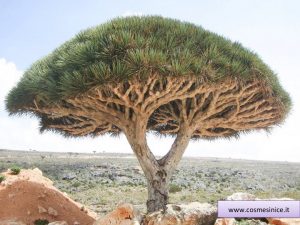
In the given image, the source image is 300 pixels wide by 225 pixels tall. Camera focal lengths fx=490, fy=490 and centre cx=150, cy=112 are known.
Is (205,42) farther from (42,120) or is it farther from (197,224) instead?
(42,120)

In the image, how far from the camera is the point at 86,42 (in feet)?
38.7

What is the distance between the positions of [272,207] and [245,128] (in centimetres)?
447

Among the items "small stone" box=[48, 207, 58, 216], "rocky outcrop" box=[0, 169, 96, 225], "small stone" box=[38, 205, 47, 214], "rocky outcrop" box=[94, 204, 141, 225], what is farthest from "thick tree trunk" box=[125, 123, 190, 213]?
"small stone" box=[38, 205, 47, 214]

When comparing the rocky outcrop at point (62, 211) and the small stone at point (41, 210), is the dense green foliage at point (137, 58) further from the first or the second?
the small stone at point (41, 210)

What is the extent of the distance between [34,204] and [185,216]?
605cm

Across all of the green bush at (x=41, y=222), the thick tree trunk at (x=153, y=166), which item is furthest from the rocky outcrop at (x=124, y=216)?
the green bush at (x=41, y=222)

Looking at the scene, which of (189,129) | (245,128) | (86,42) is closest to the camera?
(86,42)

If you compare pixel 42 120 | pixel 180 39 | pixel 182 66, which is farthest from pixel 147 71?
pixel 42 120

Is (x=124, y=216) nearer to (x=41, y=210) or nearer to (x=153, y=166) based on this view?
(x=153, y=166)

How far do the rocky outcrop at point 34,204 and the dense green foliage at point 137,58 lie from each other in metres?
3.38

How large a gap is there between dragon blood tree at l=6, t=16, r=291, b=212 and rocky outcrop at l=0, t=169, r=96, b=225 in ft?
8.16

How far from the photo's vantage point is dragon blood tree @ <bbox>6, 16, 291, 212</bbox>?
11008mm

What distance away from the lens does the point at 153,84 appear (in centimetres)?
1140

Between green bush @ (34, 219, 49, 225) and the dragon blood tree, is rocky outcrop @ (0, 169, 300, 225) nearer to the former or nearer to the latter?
green bush @ (34, 219, 49, 225)
